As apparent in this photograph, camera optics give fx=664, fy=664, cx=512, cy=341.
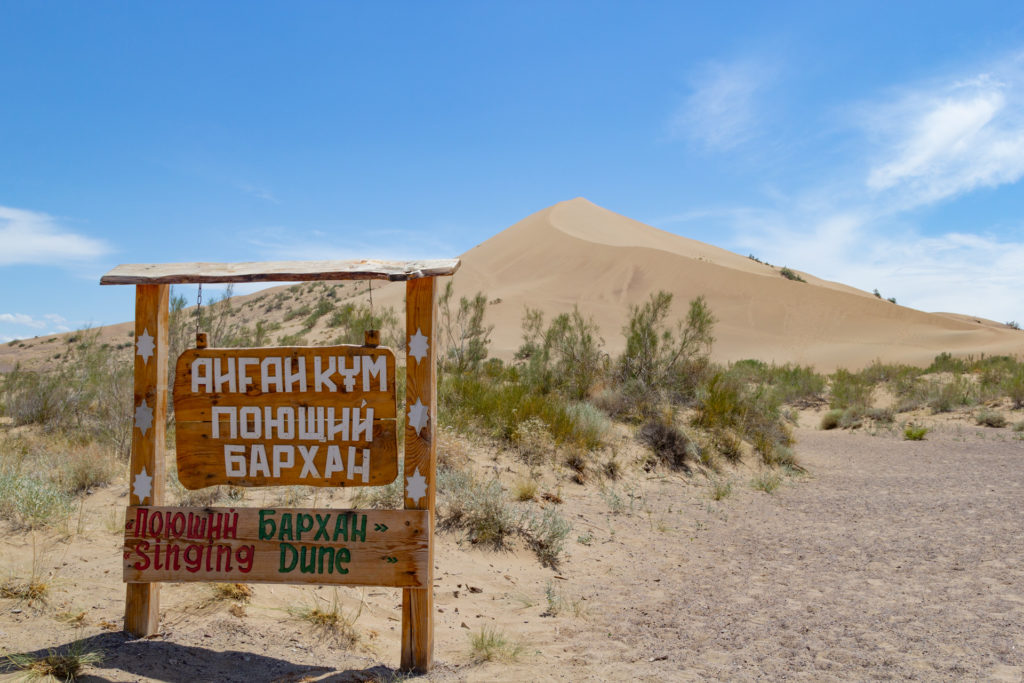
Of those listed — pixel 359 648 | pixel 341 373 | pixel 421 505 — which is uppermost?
A: pixel 341 373

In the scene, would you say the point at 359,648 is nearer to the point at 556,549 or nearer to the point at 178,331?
the point at 556,549

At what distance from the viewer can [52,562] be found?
5207mm

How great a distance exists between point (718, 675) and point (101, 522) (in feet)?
17.9

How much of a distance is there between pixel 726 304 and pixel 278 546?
148ft

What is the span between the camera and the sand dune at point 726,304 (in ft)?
128

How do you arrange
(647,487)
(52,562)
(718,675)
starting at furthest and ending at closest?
(647,487) → (52,562) → (718,675)

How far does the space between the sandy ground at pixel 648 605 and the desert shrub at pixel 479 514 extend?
194mm

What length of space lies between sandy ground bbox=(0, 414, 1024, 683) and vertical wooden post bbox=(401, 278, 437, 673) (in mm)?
239

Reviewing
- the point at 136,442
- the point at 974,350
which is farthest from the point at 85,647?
the point at 974,350

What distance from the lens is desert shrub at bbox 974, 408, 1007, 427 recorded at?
1617 cm

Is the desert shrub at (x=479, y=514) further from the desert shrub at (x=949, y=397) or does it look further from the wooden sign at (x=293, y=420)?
the desert shrub at (x=949, y=397)

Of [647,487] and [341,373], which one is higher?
[341,373]

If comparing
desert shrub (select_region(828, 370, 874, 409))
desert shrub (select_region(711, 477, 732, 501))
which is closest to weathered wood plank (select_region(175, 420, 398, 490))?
desert shrub (select_region(711, 477, 732, 501))

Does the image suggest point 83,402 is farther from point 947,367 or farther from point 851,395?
point 947,367
